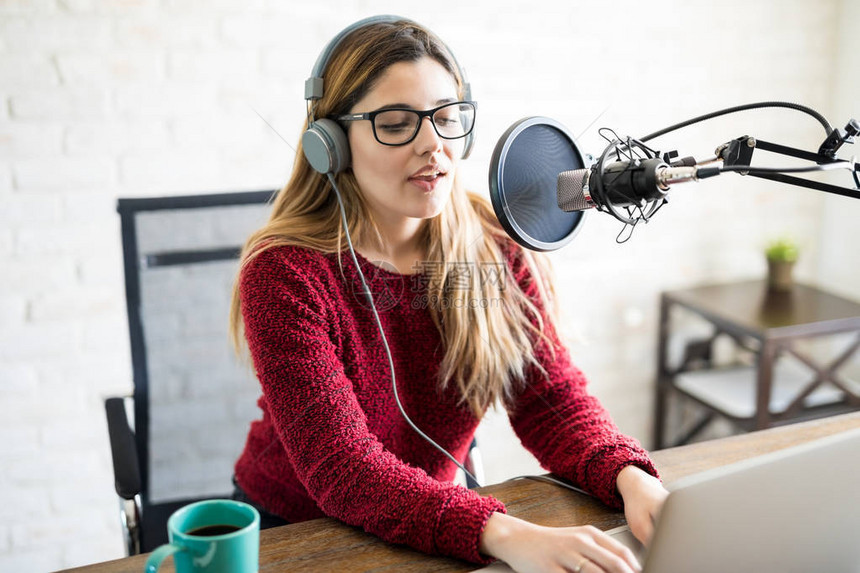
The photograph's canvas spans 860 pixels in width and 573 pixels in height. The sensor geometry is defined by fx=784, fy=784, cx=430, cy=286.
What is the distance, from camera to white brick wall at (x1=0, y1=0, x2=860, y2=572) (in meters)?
1.75

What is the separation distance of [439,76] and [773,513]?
70cm

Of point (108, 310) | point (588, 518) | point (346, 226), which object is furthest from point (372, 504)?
point (108, 310)

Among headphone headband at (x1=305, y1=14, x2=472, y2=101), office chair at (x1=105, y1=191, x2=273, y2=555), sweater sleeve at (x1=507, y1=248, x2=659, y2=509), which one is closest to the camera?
sweater sleeve at (x1=507, y1=248, x2=659, y2=509)

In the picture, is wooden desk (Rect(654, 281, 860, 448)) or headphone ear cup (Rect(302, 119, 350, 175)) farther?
wooden desk (Rect(654, 281, 860, 448))

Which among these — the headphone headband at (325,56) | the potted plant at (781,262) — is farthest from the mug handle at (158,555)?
the potted plant at (781,262)

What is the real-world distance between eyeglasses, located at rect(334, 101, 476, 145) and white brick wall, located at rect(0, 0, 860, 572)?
439mm

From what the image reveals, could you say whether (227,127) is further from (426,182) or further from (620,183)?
(620,183)

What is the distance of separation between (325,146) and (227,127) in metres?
0.90

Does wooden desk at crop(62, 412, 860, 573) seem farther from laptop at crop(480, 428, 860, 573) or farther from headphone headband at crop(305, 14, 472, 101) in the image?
headphone headband at crop(305, 14, 472, 101)

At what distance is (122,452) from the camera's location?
117 cm

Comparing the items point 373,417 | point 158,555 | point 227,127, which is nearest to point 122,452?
point 373,417

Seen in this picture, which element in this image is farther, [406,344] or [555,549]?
[406,344]

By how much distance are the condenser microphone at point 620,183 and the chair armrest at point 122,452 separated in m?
0.73

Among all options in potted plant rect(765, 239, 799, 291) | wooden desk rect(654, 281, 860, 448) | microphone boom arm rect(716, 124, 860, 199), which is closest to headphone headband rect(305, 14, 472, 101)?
microphone boom arm rect(716, 124, 860, 199)
